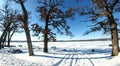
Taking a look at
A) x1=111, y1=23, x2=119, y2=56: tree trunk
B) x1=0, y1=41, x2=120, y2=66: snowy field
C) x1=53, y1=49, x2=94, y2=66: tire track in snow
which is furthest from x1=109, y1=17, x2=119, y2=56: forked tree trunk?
x1=53, y1=49, x2=94, y2=66: tire track in snow

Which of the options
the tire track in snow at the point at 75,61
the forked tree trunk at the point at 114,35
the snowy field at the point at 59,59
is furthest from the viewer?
the forked tree trunk at the point at 114,35

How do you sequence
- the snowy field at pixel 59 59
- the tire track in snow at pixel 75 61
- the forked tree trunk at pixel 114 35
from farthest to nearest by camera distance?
the forked tree trunk at pixel 114 35 < the tire track in snow at pixel 75 61 < the snowy field at pixel 59 59

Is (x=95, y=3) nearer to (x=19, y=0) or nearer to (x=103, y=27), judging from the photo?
(x=103, y=27)

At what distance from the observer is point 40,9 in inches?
1208

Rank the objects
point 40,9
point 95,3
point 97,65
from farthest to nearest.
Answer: point 40,9 → point 95,3 → point 97,65

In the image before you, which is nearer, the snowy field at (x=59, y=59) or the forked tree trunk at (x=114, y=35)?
the snowy field at (x=59, y=59)

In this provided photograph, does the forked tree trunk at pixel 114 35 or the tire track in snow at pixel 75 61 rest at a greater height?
the forked tree trunk at pixel 114 35

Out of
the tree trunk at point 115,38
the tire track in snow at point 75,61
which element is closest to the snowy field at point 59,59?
the tire track in snow at point 75,61

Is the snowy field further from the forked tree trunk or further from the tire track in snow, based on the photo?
the forked tree trunk

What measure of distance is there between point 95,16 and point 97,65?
25.7 feet

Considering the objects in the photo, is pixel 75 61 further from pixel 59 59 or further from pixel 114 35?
pixel 114 35

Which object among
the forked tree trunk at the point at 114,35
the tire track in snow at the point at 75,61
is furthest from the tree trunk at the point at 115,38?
the tire track in snow at the point at 75,61

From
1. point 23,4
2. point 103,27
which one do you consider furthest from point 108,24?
point 23,4

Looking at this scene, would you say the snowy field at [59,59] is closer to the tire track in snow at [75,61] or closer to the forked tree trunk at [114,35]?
the tire track in snow at [75,61]
